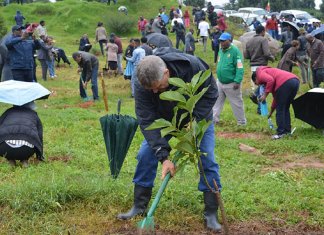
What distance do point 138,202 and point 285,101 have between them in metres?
4.70

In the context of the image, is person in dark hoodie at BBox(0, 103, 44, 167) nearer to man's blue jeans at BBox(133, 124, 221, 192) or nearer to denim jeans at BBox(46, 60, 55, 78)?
Answer: man's blue jeans at BBox(133, 124, 221, 192)

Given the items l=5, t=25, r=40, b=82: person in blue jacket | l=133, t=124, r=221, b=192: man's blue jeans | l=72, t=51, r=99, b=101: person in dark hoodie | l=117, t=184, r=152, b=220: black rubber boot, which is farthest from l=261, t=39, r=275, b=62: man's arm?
l=117, t=184, r=152, b=220: black rubber boot

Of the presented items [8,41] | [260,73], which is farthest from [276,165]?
[8,41]

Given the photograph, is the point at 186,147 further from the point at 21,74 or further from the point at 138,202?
the point at 21,74

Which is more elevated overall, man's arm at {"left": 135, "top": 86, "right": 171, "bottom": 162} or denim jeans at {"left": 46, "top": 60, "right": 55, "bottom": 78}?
man's arm at {"left": 135, "top": 86, "right": 171, "bottom": 162}

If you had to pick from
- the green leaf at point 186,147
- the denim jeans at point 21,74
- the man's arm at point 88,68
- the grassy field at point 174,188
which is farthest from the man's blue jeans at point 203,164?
the man's arm at point 88,68

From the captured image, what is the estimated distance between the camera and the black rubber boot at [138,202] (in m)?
4.81

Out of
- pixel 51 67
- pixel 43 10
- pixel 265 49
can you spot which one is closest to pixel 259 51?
pixel 265 49

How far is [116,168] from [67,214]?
122 cm

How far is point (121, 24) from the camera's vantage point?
30.5 m

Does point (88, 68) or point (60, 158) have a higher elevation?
point (88, 68)

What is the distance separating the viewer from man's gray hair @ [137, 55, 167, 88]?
3914 millimetres

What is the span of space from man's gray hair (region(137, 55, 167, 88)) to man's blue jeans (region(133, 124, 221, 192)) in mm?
912

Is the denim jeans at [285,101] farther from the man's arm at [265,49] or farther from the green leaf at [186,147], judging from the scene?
the green leaf at [186,147]
